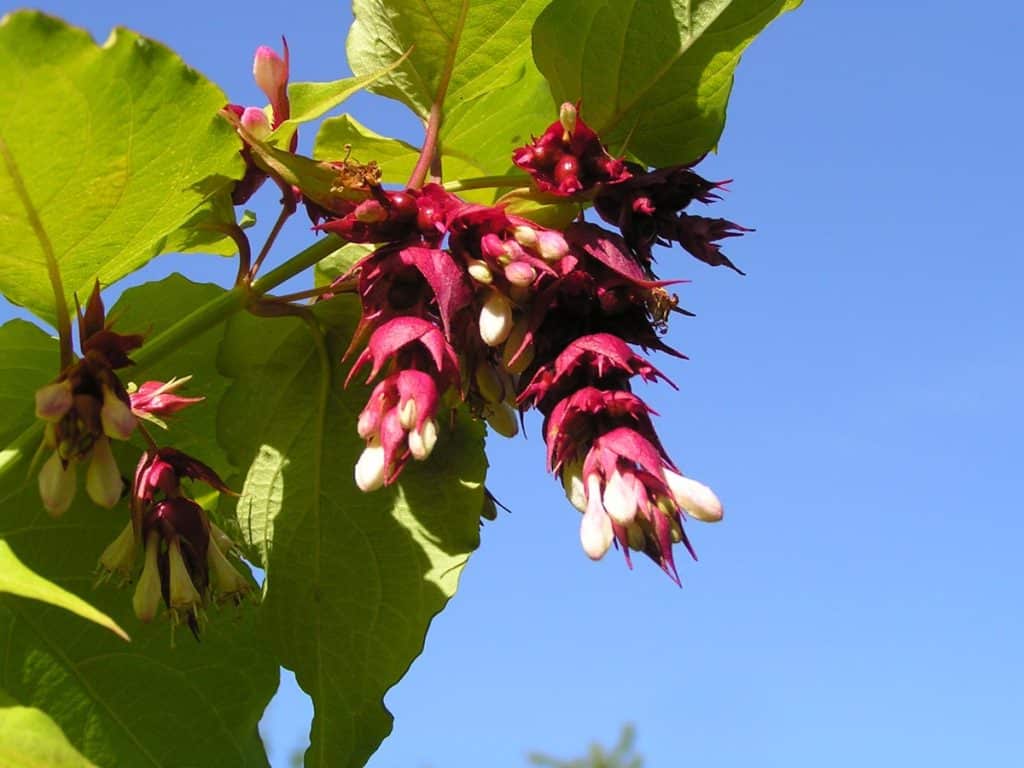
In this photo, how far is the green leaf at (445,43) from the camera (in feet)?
6.34

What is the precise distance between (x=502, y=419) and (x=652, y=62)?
546mm

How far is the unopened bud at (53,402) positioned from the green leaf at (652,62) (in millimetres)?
788

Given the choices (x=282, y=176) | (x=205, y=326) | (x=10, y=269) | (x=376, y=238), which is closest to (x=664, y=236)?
(x=376, y=238)

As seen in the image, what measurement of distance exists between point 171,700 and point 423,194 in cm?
82

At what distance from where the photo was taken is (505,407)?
5.79 ft

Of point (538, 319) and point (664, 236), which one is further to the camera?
point (664, 236)

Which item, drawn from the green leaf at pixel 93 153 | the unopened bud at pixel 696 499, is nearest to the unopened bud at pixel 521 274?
the unopened bud at pixel 696 499

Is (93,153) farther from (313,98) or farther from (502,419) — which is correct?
(502,419)

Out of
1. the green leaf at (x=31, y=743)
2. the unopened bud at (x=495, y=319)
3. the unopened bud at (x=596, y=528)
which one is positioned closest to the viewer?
the green leaf at (x=31, y=743)

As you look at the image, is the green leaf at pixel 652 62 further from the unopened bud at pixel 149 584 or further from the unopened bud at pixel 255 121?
the unopened bud at pixel 149 584

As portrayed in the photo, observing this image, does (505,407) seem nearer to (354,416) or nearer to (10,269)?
(354,416)

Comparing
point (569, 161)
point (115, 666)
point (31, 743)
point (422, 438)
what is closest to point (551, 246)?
point (569, 161)

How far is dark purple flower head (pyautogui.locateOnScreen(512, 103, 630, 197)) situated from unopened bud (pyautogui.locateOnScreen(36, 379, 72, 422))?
607mm

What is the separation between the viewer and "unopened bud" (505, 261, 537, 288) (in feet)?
5.00
